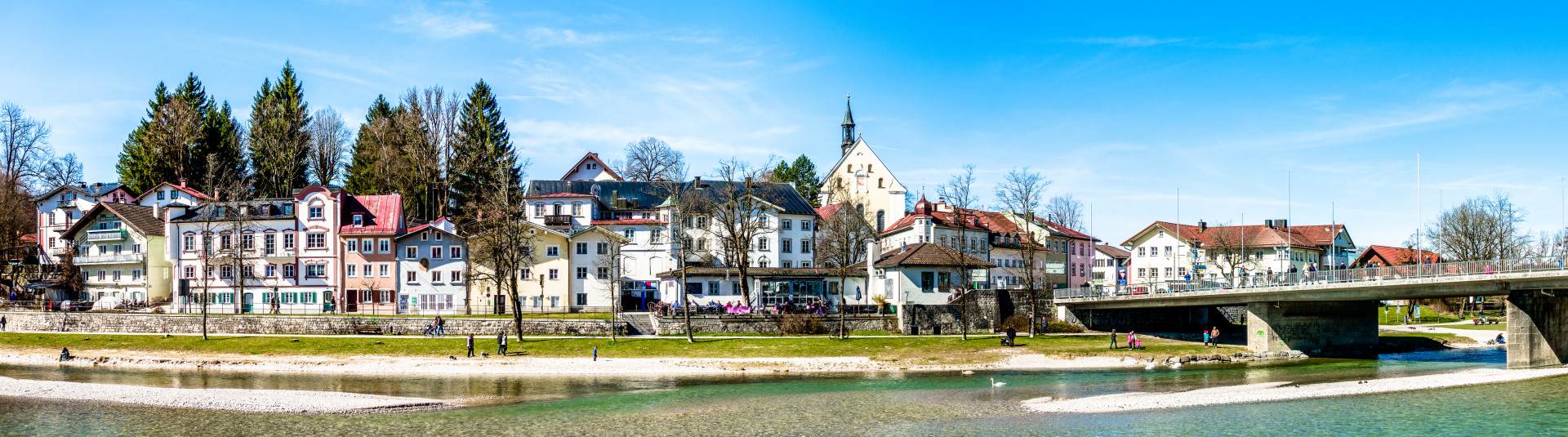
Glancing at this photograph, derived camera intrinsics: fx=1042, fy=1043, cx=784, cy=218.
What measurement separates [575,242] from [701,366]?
2708 cm

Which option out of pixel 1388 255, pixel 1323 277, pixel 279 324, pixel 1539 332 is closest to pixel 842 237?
pixel 1323 277

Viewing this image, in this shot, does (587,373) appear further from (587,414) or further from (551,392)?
(587,414)

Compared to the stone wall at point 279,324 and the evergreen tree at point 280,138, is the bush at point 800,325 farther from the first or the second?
the evergreen tree at point 280,138

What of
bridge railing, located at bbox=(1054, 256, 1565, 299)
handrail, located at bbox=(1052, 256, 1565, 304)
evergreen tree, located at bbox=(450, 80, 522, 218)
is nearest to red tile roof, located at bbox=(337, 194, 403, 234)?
evergreen tree, located at bbox=(450, 80, 522, 218)

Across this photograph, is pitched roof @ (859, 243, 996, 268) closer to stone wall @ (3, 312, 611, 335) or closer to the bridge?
the bridge

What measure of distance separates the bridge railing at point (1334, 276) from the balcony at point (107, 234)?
2964 inches

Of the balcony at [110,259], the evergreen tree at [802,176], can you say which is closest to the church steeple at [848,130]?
the evergreen tree at [802,176]

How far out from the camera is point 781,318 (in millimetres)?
68688

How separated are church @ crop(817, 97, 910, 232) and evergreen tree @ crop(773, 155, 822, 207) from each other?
348 inches

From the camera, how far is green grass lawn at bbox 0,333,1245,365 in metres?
60.1

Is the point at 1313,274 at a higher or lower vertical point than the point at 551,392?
higher

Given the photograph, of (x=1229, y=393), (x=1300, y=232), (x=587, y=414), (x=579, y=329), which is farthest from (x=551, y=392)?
(x=1300, y=232)

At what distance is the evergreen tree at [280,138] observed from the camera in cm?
9862

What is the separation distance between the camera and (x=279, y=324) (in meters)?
68.0
